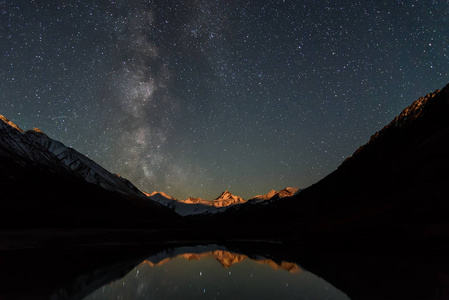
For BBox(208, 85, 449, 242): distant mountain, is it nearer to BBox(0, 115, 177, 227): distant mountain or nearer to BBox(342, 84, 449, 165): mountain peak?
BBox(342, 84, 449, 165): mountain peak

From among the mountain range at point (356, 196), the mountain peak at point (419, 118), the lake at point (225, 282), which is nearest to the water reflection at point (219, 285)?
the lake at point (225, 282)

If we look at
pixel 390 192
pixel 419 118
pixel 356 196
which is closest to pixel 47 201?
pixel 356 196

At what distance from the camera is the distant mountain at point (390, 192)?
2377 inches

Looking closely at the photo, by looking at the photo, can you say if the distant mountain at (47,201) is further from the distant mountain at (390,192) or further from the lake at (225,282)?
the lake at (225,282)

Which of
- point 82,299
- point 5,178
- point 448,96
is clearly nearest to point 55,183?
point 5,178

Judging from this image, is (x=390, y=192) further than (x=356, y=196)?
No

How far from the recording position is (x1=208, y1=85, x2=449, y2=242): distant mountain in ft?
198

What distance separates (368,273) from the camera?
22.2m

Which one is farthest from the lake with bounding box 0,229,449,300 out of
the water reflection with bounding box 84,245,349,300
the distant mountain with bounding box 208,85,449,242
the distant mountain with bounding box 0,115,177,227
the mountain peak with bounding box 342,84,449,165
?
the mountain peak with bounding box 342,84,449,165

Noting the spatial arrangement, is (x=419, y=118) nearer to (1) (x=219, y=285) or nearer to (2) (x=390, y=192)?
(2) (x=390, y=192)

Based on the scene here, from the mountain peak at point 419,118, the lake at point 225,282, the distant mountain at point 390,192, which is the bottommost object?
the lake at point 225,282

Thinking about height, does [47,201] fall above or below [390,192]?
above

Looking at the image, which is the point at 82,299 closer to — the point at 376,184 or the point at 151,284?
the point at 151,284

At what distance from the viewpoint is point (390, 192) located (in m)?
106
